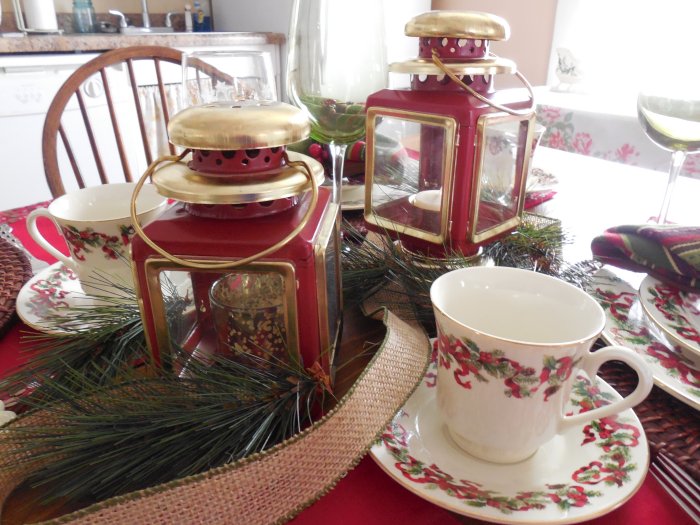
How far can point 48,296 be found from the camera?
1.57 ft

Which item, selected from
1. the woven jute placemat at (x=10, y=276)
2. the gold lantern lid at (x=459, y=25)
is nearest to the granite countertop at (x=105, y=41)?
the woven jute placemat at (x=10, y=276)

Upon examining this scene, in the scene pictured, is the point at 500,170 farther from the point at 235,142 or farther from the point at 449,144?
the point at 235,142

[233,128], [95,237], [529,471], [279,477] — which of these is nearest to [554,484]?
[529,471]

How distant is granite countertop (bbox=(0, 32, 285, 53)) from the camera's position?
1.55 m

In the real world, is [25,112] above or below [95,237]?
below

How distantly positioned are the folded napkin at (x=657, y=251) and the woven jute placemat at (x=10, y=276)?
51cm

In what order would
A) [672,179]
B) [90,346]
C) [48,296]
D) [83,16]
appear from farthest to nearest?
[83,16]
[672,179]
[48,296]
[90,346]

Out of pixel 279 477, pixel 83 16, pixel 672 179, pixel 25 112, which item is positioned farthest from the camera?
pixel 83 16

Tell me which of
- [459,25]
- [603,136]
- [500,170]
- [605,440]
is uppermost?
[459,25]

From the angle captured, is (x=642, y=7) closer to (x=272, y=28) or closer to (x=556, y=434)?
(x=272, y=28)

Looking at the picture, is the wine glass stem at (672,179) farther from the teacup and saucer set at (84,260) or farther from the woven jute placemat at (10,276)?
the woven jute placemat at (10,276)

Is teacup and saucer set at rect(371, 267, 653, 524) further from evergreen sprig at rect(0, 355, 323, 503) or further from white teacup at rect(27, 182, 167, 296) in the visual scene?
white teacup at rect(27, 182, 167, 296)

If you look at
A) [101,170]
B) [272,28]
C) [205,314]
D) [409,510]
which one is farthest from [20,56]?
[409,510]

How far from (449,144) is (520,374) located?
0.67 feet
